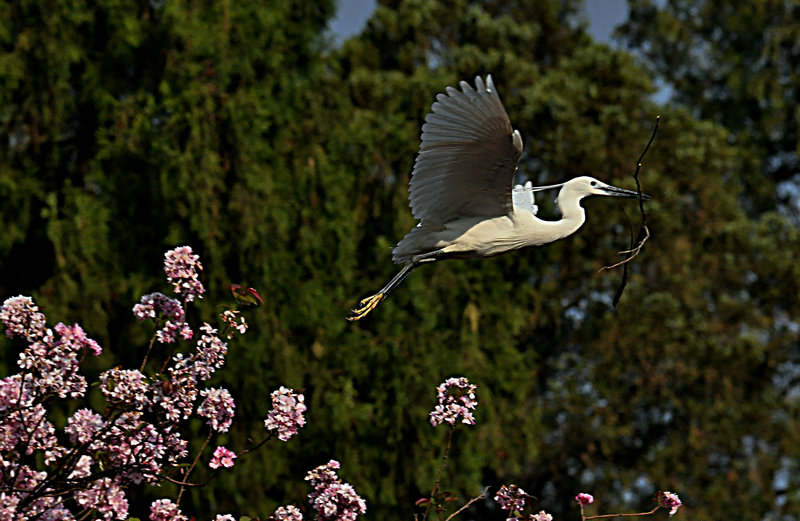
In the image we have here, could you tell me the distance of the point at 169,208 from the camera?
320 inches

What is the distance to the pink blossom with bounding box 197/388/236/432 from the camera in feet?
→ 9.53

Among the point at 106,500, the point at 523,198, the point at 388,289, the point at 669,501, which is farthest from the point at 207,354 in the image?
the point at 523,198

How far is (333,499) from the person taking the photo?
288 cm

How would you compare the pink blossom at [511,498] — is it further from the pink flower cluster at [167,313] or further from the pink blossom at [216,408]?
the pink flower cluster at [167,313]

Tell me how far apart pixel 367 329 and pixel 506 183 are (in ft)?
19.6

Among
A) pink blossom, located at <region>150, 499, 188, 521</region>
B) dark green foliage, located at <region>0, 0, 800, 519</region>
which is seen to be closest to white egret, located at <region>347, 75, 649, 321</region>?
pink blossom, located at <region>150, 499, 188, 521</region>

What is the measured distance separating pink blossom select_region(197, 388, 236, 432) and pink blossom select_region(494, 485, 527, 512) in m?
0.76

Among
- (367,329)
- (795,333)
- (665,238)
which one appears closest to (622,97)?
(665,238)

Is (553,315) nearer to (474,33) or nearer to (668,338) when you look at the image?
(668,338)

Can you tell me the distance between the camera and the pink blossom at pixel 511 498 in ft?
9.55

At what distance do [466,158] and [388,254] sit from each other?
19.1 feet

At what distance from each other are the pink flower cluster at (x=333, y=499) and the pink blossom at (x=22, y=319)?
2.66ft

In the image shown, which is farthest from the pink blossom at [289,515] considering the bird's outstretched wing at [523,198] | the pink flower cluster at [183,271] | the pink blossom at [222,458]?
the bird's outstretched wing at [523,198]

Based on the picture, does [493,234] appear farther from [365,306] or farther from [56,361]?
[56,361]
